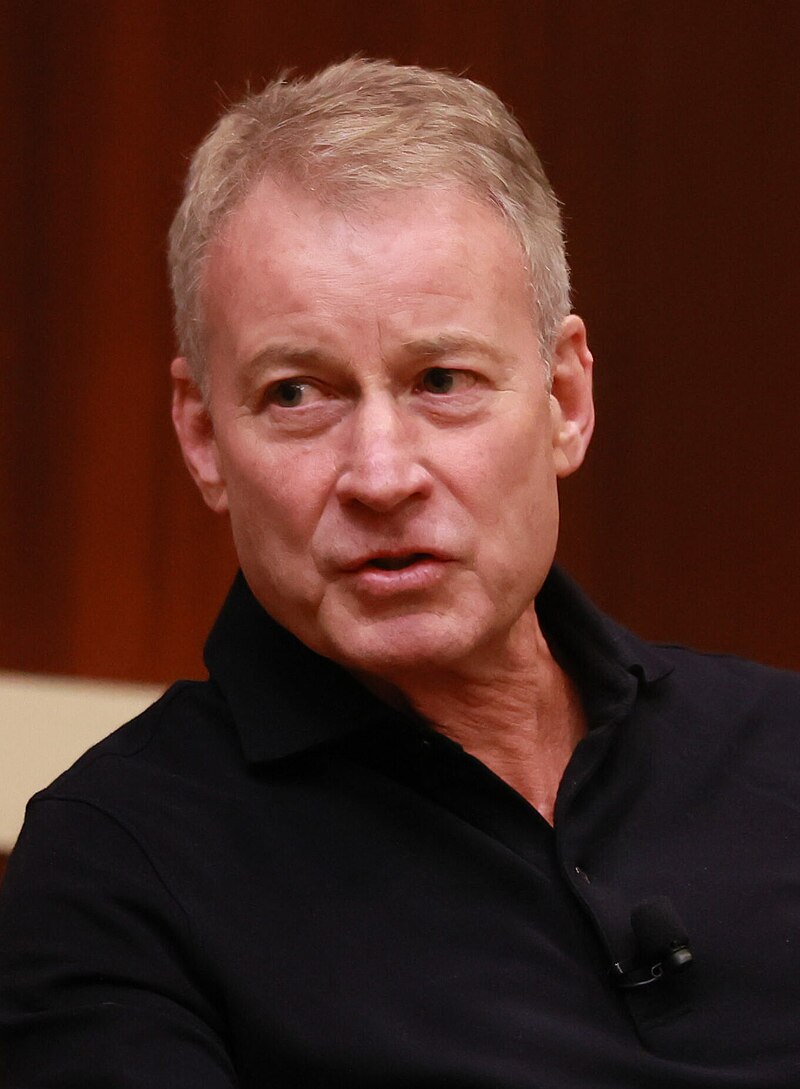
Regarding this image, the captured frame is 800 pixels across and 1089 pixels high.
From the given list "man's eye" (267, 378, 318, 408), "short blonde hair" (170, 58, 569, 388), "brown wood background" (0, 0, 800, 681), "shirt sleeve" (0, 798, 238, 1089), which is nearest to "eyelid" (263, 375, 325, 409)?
"man's eye" (267, 378, 318, 408)

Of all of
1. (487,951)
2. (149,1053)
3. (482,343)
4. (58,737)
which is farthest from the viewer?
(58,737)

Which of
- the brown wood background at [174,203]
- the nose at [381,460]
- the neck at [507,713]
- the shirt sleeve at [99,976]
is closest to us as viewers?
the shirt sleeve at [99,976]

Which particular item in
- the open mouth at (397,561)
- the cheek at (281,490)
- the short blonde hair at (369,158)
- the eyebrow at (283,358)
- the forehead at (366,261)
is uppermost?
the short blonde hair at (369,158)

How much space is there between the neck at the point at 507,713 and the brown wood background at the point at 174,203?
3.09 feet

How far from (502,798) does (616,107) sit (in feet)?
4.64

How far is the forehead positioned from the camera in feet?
4.71

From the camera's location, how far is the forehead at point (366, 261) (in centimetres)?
144

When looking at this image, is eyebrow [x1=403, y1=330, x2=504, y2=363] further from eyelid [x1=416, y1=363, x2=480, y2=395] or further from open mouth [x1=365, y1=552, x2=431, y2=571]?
open mouth [x1=365, y1=552, x2=431, y2=571]

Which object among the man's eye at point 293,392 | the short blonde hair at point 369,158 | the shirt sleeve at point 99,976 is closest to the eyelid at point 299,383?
the man's eye at point 293,392

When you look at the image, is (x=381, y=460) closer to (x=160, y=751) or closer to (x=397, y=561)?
(x=397, y=561)

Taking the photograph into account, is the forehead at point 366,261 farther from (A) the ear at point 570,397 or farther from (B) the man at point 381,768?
(A) the ear at point 570,397

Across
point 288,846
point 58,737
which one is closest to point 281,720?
point 288,846

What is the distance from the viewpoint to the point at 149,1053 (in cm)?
126

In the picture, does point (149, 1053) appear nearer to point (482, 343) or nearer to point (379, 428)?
point (379, 428)
